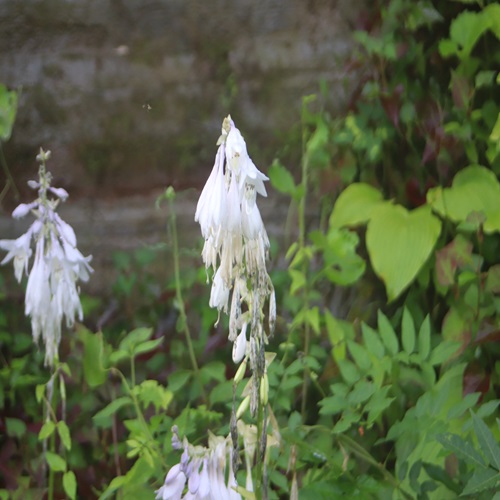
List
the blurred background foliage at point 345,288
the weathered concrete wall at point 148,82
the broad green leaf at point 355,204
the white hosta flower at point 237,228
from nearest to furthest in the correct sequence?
the white hosta flower at point 237,228, the blurred background foliage at point 345,288, the broad green leaf at point 355,204, the weathered concrete wall at point 148,82

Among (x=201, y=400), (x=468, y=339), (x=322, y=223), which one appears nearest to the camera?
(x=468, y=339)

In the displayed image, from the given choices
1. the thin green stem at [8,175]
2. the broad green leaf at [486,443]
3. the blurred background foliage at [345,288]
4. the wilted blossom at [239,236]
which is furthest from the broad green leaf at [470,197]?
the thin green stem at [8,175]

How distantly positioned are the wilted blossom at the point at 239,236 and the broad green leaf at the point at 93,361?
2.29ft

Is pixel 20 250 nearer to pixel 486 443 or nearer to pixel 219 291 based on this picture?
pixel 219 291

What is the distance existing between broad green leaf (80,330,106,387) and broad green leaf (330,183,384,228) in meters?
0.64

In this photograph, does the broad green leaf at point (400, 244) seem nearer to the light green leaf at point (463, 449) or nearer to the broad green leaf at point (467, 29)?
the broad green leaf at point (467, 29)

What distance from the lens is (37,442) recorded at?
73.0 inches

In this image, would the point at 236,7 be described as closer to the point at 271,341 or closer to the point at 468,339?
the point at 271,341

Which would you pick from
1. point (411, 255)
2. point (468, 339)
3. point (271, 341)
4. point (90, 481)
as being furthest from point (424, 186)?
point (90, 481)

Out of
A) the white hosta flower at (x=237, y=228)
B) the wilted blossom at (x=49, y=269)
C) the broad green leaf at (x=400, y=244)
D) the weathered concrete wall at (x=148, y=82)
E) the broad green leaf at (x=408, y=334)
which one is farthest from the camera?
the weathered concrete wall at (x=148, y=82)

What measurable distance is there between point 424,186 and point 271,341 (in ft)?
1.77

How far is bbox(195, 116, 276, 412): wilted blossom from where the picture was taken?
92 cm

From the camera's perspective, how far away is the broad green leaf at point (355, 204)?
72.9 inches

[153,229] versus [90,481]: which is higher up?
[153,229]
